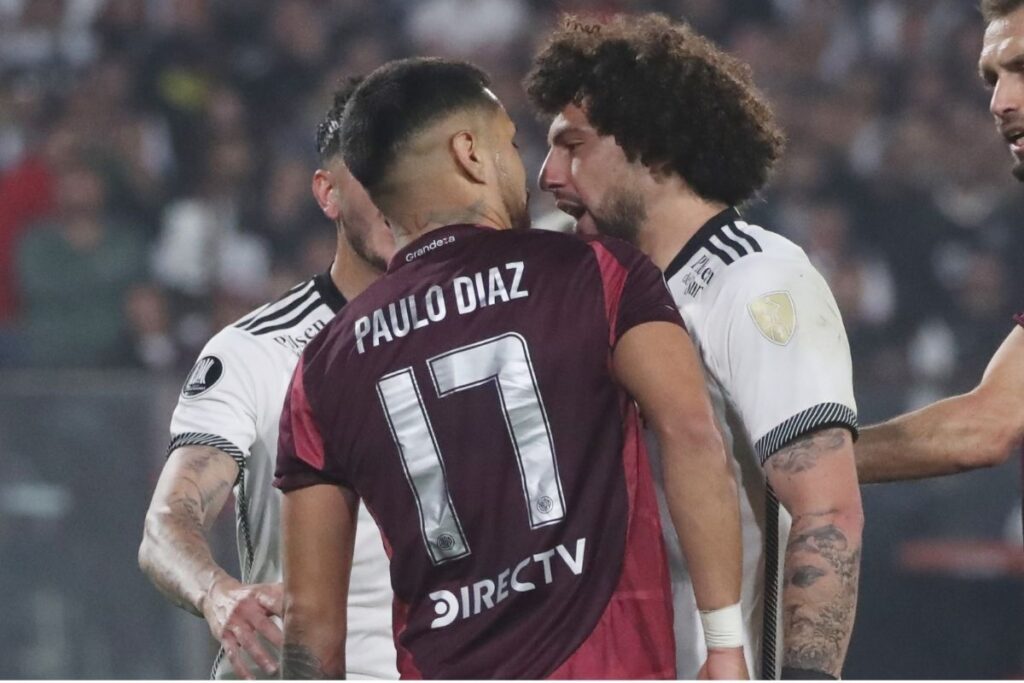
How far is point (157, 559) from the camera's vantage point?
3180 mm

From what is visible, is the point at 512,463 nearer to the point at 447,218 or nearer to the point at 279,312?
the point at 447,218

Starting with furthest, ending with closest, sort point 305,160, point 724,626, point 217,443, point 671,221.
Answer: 1. point 305,160
2. point 217,443
3. point 671,221
4. point 724,626

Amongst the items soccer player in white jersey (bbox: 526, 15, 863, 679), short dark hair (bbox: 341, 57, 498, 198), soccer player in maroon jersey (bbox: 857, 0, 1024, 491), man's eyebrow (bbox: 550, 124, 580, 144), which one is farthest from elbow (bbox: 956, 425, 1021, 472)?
short dark hair (bbox: 341, 57, 498, 198)

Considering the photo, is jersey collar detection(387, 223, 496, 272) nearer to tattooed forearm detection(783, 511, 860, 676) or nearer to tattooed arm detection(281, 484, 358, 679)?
tattooed arm detection(281, 484, 358, 679)

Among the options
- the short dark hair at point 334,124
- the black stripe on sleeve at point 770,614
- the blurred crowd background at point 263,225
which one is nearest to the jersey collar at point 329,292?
the short dark hair at point 334,124

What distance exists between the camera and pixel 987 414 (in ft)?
11.1

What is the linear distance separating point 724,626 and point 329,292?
1.46 metres

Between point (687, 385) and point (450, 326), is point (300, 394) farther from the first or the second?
point (687, 385)

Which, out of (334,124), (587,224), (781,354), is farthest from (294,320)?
(781,354)

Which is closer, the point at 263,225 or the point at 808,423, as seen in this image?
the point at 808,423

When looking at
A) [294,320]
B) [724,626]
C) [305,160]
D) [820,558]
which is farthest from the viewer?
[305,160]

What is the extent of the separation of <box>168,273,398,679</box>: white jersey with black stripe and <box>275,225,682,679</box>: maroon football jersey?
703 mm

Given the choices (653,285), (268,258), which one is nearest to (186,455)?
(653,285)

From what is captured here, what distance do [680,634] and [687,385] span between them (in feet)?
1.81
